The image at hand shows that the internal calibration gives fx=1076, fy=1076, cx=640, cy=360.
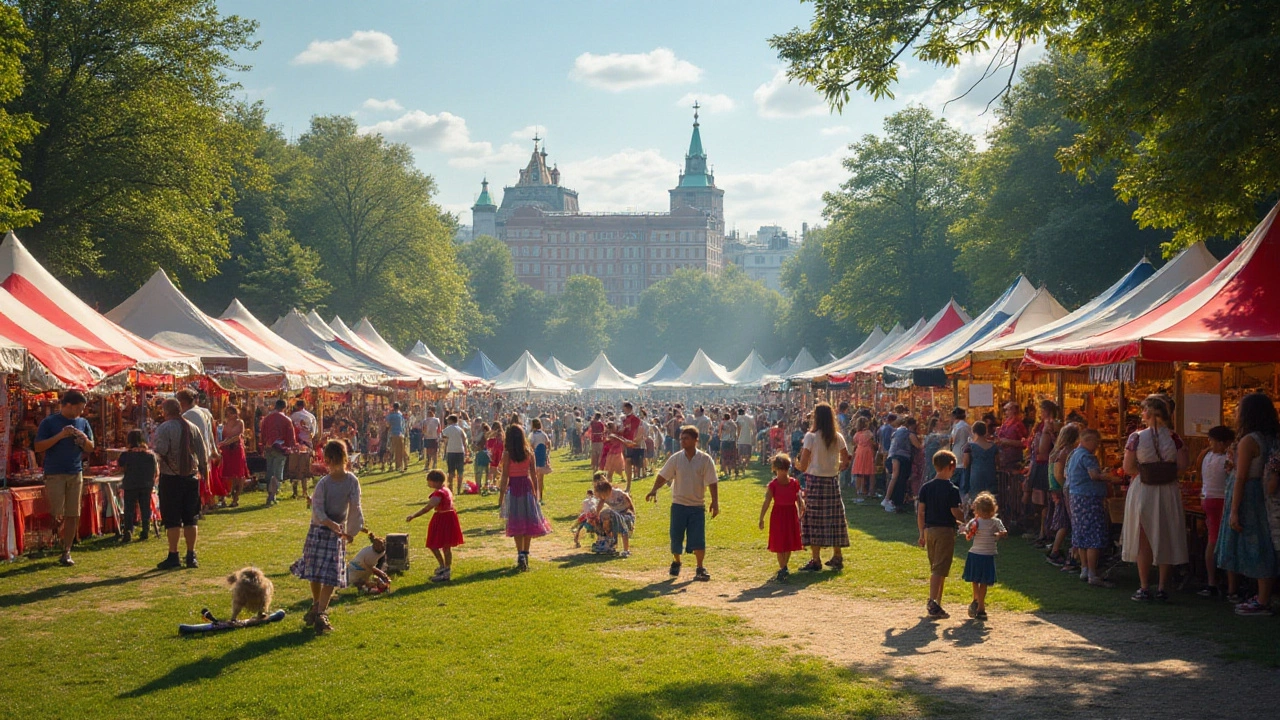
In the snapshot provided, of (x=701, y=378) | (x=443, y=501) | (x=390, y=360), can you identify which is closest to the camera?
(x=443, y=501)

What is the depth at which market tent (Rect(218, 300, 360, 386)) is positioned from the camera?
75.4 feet

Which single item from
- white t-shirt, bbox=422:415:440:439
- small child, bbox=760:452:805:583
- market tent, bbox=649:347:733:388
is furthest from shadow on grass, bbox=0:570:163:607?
market tent, bbox=649:347:733:388

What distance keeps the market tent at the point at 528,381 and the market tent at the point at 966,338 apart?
27106 millimetres

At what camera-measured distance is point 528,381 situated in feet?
160

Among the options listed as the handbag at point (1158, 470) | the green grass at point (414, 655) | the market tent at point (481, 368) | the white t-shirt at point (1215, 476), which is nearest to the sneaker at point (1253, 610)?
the white t-shirt at point (1215, 476)

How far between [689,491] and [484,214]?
164 metres

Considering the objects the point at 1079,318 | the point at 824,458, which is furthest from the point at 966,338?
the point at 824,458

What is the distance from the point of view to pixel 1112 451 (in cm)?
1413

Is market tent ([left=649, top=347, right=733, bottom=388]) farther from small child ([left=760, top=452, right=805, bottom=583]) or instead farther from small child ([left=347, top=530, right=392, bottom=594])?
small child ([left=347, top=530, right=392, bottom=594])

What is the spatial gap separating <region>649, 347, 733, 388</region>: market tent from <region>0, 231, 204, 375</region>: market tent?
119ft

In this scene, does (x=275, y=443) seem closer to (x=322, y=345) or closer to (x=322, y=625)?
(x=322, y=625)

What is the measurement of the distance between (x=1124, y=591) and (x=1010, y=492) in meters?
4.79

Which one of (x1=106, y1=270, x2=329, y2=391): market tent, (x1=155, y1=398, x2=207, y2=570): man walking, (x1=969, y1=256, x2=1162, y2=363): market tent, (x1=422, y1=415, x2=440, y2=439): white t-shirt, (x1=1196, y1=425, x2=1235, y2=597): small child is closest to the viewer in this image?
(x1=1196, y1=425, x2=1235, y2=597): small child

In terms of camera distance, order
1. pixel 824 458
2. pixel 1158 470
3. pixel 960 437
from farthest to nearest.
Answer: pixel 960 437 < pixel 824 458 < pixel 1158 470
